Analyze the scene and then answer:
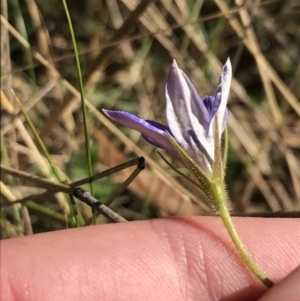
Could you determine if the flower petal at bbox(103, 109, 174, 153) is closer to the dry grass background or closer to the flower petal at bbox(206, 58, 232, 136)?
the flower petal at bbox(206, 58, 232, 136)

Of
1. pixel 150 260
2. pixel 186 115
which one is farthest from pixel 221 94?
pixel 150 260

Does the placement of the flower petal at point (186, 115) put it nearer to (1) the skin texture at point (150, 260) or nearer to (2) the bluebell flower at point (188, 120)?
(2) the bluebell flower at point (188, 120)

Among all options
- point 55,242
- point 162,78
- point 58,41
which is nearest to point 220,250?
point 55,242

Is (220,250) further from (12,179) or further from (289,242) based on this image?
(12,179)

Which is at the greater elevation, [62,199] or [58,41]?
[58,41]

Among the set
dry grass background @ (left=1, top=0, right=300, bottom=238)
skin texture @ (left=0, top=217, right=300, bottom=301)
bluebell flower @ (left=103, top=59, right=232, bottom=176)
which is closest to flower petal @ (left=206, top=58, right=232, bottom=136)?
bluebell flower @ (left=103, top=59, right=232, bottom=176)

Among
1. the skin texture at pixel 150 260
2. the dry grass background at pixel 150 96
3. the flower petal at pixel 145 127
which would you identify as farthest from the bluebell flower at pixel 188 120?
the dry grass background at pixel 150 96

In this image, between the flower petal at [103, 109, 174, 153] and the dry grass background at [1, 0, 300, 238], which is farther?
the dry grass background at [1, 0, 300, 238]
